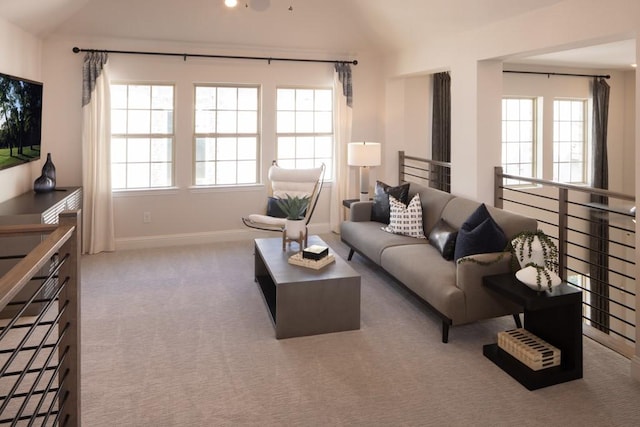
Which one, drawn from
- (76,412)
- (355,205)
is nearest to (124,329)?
(76,412)

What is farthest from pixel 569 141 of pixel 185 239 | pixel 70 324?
pixel 70 324

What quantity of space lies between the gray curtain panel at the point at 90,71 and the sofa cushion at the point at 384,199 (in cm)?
355

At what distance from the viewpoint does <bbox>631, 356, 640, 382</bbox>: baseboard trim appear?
9.48 feet

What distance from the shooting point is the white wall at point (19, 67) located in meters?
4.39

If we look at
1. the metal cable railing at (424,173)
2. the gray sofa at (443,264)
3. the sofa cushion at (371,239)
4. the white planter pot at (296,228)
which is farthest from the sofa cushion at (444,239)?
the metal cable railing at (424,173)

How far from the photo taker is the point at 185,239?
6.32m

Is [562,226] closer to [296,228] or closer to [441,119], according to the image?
[296,228]

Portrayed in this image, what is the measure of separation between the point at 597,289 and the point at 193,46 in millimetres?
6619

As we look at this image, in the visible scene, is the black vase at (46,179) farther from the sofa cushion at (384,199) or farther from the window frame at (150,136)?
the sofa cushion at (384,199)

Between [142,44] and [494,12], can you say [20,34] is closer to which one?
[142,44]

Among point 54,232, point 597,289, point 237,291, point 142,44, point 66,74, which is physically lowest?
point 597,289

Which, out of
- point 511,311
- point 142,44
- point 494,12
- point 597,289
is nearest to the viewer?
point 511,311

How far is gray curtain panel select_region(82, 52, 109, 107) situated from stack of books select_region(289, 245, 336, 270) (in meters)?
3.52

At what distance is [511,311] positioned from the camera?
3484 mm
